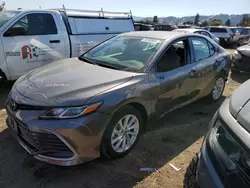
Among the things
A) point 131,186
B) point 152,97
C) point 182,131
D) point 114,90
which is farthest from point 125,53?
point 131,186

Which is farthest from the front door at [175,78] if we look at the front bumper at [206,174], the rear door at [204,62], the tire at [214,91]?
the front bumper at [206,174]

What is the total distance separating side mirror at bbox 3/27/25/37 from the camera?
15.8 ft

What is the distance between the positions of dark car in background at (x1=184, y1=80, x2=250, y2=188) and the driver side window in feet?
5.00

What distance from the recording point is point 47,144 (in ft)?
8.18

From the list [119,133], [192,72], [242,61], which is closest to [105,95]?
[119,133]

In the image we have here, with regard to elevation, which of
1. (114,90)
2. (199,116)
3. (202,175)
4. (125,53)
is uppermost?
(125,53)

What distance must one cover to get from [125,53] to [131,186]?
1953 millimetres

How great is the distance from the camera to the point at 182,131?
12.7 ft

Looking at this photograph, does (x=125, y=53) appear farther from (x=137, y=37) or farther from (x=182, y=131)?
(x=182, y=131)

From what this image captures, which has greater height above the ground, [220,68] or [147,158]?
[220,68]

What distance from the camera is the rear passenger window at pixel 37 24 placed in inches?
201

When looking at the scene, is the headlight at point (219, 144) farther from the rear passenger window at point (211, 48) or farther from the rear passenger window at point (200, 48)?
the rear passenger window at point (211, 48)

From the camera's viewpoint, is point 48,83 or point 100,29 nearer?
point 48,83

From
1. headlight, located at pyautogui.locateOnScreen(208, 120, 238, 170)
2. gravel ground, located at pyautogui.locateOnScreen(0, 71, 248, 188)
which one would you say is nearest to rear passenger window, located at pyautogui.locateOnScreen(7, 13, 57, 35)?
gravel ground, located at pyautogui.locateOnScreen(0, 71, 248, 188)
